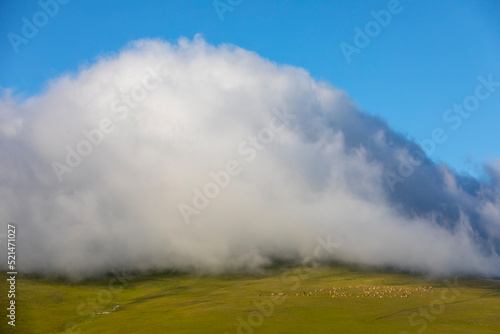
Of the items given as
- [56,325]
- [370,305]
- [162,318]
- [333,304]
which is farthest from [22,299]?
[370,305]

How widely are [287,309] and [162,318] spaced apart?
35654 millimetres

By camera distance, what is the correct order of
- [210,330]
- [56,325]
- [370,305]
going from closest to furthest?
1. [210,330]
2. [56,325]
3. [370,305]

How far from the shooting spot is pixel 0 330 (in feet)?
354

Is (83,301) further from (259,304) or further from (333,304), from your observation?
(333,304)

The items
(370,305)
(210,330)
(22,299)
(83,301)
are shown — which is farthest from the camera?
(83,301)

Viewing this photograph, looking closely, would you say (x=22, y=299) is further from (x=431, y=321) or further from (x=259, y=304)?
(x=431, y=321)

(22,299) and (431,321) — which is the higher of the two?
(22,299)

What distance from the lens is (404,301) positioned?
142625mm

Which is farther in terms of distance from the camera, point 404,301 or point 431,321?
point 404,301

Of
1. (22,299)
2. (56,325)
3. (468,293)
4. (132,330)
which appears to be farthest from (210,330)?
(468,293)
